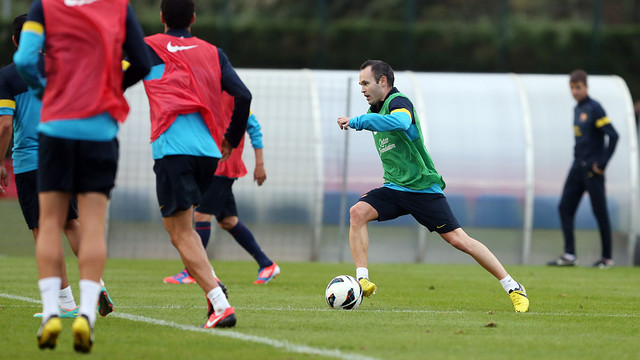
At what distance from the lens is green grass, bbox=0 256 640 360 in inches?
216

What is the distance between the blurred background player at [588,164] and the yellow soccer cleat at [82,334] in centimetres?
1011

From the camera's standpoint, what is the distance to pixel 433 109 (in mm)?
15117

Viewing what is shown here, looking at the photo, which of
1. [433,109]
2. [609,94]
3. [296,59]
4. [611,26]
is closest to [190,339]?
[433,109]

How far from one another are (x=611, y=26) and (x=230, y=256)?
19545mm

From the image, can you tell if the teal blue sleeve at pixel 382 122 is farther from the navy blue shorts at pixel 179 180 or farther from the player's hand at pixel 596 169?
the player's hand at pixel 596 169

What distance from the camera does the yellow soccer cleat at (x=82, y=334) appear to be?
5.05m

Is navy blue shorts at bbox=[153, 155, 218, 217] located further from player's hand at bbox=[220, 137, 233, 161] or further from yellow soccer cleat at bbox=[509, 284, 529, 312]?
yellow soccer cleat at bbox=[509, 284, 529, 312]

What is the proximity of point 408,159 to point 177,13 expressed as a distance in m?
2.57

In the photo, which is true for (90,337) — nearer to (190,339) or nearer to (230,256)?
(190,339)

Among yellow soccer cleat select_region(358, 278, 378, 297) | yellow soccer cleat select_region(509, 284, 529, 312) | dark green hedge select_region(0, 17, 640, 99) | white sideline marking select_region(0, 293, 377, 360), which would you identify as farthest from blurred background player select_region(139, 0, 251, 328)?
dark green hedge select_region(0, 17, 640, 99)

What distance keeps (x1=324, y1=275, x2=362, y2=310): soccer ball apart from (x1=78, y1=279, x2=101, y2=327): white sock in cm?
271

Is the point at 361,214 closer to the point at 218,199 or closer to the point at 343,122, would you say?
the point at 343,122

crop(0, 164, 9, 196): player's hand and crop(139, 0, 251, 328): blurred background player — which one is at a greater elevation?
crop(139, 0, 251, 328): blurred background player

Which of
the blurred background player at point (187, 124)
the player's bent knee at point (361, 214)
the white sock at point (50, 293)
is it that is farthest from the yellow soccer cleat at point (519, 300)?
the white sock at point (50, 293)
